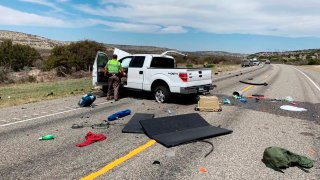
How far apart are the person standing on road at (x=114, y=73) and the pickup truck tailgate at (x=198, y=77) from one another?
3.32m

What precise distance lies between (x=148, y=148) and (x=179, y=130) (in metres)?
1.59

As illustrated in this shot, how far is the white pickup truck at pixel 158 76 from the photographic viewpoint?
509 inches

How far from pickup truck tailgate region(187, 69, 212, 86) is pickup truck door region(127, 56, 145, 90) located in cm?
229

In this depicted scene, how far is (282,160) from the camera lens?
19.1 feet

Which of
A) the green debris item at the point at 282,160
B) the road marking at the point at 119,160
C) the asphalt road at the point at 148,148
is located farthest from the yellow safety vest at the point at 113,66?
the green debris item at the point at 282,160

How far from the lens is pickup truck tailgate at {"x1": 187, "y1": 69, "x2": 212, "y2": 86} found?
12941 mm

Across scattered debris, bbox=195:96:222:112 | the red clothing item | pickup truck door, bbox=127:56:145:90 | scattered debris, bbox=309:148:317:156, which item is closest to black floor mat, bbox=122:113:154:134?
the red clothing item

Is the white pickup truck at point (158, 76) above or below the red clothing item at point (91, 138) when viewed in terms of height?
above

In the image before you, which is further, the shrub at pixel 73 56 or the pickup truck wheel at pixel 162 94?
the shrub at pixel 73 56

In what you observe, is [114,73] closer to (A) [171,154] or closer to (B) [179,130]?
(B) [179,130]

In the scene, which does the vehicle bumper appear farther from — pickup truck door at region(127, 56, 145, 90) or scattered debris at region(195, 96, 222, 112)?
pickup truck door at region(127, 56, 145, 90)

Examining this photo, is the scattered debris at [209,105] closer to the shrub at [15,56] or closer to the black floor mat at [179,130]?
the black floor mat at [179,130]

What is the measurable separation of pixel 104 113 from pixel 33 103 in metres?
4.60

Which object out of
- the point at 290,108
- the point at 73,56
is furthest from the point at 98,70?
the point at 73,56
